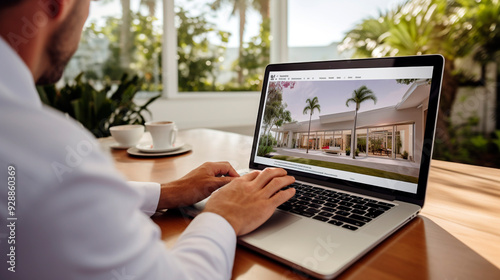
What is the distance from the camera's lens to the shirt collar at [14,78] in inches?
12.3

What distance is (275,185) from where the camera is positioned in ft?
2.13

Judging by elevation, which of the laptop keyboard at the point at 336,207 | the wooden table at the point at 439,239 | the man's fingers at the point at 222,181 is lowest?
the wooden table at the point at 439,239

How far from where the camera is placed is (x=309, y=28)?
4254mm

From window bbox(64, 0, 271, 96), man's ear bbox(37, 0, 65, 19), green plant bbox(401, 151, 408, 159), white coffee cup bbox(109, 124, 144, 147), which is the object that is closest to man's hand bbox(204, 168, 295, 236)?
green plant bbox(401, 151, 408, 159)

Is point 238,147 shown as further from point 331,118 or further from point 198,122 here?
point 198,122

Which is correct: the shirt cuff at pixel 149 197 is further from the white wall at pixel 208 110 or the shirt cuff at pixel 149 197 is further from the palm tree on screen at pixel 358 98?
the white wall at pixel 208 110

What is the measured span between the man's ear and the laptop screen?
59cm

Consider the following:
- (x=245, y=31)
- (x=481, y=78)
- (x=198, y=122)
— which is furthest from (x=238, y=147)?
(x=481, y=78)

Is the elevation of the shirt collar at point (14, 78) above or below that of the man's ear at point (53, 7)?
below

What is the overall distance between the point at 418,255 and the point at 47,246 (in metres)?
0.50

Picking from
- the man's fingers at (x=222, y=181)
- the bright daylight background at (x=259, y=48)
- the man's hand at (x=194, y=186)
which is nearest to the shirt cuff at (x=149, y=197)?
the man's hand at (x=194, y=186)

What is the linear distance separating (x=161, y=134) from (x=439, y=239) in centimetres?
105

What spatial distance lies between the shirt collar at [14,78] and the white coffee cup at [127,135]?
111cm

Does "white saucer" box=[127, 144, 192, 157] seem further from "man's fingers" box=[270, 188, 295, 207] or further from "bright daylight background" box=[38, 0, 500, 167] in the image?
"bright daylight background" box=[38, 0, 500, 167]
